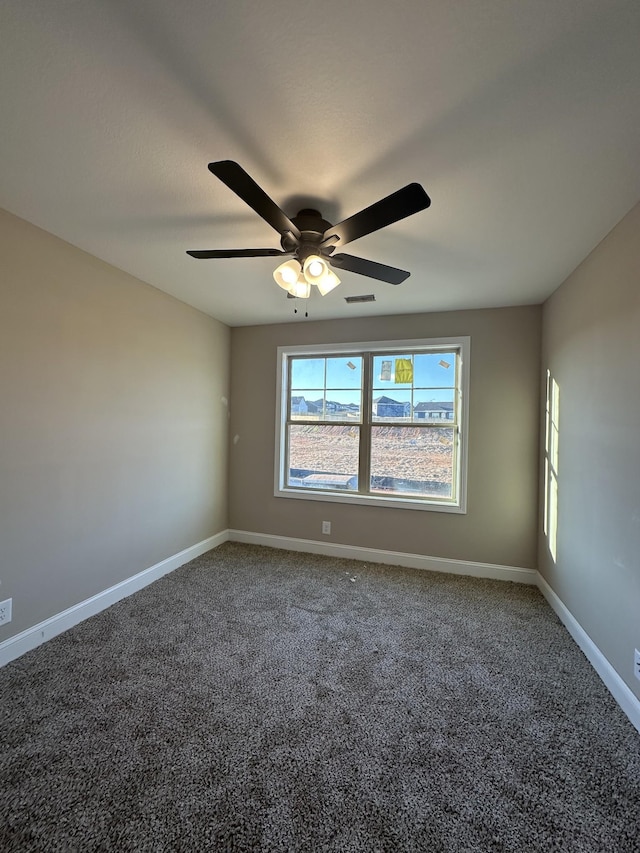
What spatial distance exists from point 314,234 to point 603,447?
6.55 feet

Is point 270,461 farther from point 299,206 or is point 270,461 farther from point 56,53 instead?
point 56,53

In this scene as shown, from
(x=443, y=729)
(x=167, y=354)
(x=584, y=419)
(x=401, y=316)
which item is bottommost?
(x=443, y=729)

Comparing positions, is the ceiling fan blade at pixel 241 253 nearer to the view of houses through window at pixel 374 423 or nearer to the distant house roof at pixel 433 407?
the view of houses through window at pixel 374 423

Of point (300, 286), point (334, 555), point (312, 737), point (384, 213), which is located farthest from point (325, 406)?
point (312, 737)

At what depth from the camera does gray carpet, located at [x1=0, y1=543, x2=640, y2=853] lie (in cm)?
121

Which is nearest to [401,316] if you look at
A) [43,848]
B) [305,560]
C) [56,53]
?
[305,560]

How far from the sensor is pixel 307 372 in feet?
13.2

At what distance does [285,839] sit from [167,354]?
3.10m

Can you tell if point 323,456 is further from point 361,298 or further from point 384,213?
point 384,213

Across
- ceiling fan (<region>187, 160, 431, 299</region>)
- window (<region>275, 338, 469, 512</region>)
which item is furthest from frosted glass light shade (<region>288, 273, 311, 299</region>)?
window (<region>275, 338, 469, 512</region>)

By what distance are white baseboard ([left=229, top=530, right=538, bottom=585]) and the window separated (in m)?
0.49

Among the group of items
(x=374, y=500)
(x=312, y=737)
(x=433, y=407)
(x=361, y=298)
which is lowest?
A: (x=312, y=737)

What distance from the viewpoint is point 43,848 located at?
44.9 inches

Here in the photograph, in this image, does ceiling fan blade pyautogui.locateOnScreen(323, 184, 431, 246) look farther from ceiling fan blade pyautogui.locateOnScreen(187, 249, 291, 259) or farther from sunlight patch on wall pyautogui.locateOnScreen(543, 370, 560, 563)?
sunlight patch on wall pyautogui.locateOnScreen(543, 370, 560, 563)
